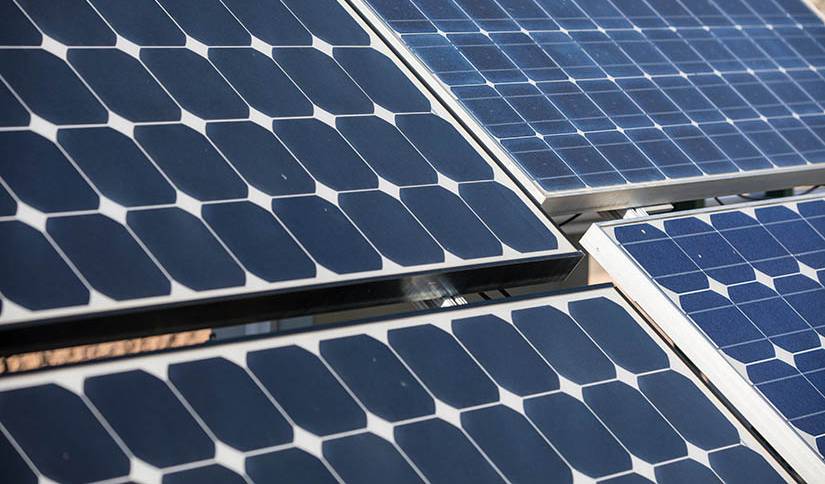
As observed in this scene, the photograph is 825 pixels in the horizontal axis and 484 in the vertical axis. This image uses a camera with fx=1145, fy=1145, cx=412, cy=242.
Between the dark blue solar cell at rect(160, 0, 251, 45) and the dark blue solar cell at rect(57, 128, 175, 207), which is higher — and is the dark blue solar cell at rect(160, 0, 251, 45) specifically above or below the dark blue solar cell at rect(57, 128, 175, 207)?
above

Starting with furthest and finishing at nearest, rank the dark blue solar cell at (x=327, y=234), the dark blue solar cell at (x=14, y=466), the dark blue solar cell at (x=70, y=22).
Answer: the dark blue solar cell at (x=70, y=22) < the dark blue solar cell at (x=327, y=234) < the dark blue solar cell at (x=14, y=466)

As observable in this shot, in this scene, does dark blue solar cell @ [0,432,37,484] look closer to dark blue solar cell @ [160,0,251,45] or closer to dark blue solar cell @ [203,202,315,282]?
dark blue solar cell @ [203,202,315,282]

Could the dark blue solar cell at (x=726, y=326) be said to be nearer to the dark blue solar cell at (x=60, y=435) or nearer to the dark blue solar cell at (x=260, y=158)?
the dark blue solar cell at (x=260, y=158)

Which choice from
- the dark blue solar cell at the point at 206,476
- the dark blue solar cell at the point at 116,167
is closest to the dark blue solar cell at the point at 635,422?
the dark blue solar cell at the point at 206,476

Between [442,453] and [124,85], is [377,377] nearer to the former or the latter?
[442,453]

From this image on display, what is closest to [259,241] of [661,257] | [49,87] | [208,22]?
[49,87]

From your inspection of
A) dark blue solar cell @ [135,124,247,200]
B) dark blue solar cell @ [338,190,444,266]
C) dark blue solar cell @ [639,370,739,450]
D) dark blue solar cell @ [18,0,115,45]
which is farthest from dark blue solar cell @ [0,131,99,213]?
dark blue solar cell @ [639,370,739,450]

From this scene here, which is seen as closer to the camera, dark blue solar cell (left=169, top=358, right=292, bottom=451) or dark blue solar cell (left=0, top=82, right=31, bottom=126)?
dark blue solar cell (left=169, top=358, right=292, bottom=451)
